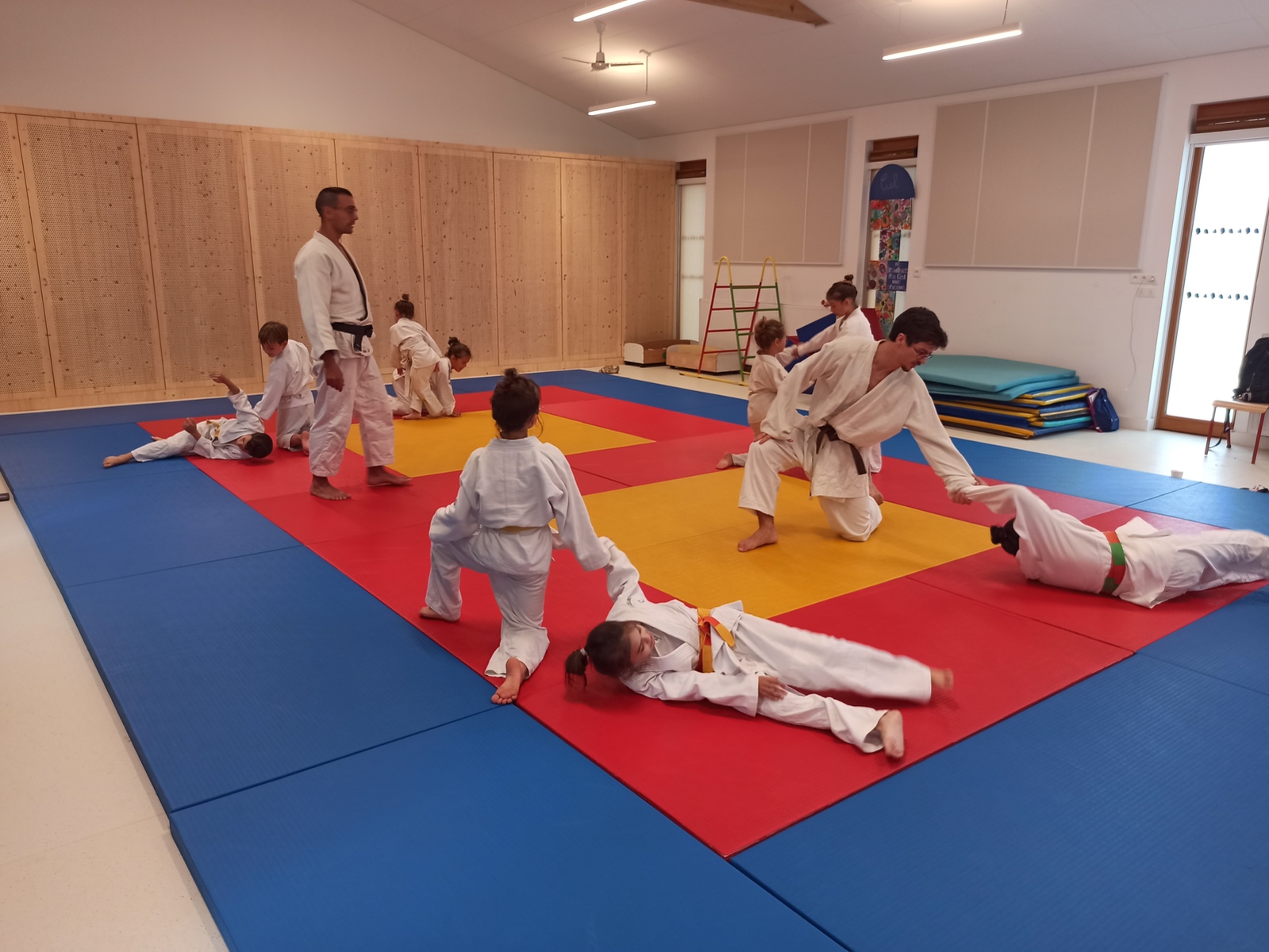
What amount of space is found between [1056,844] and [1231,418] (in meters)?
7.18

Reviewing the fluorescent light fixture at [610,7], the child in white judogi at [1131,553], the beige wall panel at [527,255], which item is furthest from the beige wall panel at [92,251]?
the child in white judogi at [1131,553]

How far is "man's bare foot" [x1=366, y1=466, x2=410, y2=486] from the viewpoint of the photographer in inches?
233

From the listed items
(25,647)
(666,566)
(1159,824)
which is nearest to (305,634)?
(25,647)

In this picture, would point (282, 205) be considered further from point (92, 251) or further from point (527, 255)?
point (527, 255)

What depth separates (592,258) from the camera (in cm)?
1280

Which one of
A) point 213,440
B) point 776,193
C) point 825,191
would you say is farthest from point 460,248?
point 213,440

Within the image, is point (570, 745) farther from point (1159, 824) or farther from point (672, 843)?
point (1159, 824)

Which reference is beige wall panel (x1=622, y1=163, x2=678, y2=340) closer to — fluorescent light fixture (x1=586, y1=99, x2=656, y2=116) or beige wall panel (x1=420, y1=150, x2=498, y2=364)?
fluorescent light fixture (x1=586, y1=99, x2=656, y2=116)

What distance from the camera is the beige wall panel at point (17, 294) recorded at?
27.9ft

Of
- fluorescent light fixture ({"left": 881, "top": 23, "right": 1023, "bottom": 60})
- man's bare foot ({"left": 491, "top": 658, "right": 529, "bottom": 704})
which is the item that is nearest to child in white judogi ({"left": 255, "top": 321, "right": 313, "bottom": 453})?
man's bare foot ({"left": 491, "top": 658, "right": 529, "bottom": 704})

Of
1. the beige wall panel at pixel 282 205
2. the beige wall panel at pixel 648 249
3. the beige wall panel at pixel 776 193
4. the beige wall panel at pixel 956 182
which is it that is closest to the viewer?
the beige wall panel at pixel 956 182

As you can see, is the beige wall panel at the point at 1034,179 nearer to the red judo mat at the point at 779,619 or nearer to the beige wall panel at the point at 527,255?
the red judo mat at the point at 779,619

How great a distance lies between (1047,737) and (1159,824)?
47 centimetres

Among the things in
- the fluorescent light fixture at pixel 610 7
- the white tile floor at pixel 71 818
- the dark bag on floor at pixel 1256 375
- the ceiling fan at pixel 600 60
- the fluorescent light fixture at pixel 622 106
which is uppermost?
the ceiling fan at pixel 600 60
